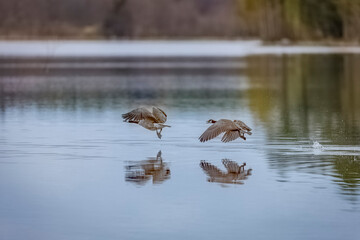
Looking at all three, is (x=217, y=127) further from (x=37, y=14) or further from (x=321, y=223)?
(x=37, y=14)

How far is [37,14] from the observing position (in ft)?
511

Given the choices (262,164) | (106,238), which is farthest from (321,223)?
(262,164)

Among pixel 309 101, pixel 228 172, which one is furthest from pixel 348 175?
pixel 309 101

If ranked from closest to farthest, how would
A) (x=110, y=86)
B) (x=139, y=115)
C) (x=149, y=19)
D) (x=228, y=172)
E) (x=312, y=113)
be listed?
(x=228, y=172), (x=139, y=115), (x=312, y=113), (x=110, y=86), (x=149, y=19)

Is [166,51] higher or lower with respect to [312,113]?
higher

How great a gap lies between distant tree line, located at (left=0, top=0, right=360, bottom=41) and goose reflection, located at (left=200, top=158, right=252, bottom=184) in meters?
86.6

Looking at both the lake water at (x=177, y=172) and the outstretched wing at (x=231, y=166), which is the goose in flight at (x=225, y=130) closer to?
the lake water at (x=177, y=172)

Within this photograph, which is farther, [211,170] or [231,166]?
[231,166]

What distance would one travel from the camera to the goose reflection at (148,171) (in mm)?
11953

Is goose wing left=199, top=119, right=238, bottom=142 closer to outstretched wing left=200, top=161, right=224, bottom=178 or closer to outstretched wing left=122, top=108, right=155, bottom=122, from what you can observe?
outstretched wing left=200, top=161, right=224, bottom=178

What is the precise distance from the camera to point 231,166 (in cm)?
1293

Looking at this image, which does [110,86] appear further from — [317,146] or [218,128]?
[218,128]

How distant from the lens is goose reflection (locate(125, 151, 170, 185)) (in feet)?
39.2

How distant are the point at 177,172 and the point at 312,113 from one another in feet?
29.0
